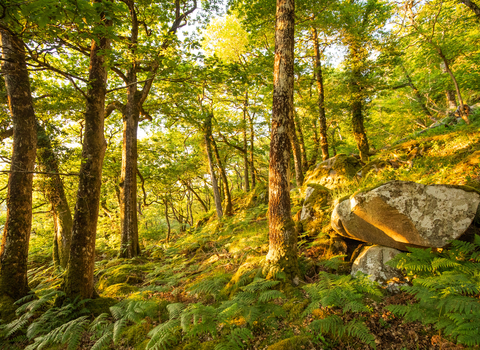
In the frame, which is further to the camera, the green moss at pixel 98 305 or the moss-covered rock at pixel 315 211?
the moss-covered rock at pixel 315 211

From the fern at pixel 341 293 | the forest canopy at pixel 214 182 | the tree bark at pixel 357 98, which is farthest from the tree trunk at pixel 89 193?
the tree bark at pixel 357 98

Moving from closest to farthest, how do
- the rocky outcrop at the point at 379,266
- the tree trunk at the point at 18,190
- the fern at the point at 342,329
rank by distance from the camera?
1. the fern at the point at 342,329
2. the rocky outcrop at the point at 379,266
3. the tree trunk at the point at 18,190

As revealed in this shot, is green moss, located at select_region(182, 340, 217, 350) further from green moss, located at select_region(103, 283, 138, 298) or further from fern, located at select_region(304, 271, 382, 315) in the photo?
green moss, located at select_region(103, 283, 138, 298)

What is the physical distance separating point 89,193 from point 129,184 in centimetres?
465

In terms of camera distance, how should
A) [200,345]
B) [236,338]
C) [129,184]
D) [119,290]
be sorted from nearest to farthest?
[236,338], [200,345], [119,290], [129,184]

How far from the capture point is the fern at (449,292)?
1.87 metres

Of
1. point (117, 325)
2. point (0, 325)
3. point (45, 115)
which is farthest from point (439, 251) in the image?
point (45, 115)

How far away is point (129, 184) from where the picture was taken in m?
8.60

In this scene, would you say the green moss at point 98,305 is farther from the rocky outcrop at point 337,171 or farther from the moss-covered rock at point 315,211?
the rocky outcrop at point 337,171

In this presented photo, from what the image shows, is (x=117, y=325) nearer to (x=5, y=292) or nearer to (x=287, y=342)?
(x=287, y=342)

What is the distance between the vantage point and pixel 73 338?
117 inches

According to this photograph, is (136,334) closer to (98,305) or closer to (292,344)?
(98,305)

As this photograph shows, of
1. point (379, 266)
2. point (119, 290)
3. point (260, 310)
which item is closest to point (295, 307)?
point (260, 310)

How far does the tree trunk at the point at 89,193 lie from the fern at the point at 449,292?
207 inches
